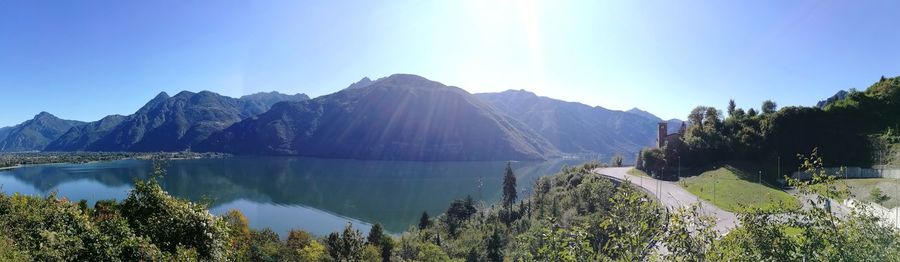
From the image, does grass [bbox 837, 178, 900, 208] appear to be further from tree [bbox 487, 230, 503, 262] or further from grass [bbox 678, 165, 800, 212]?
tree [bbox 487, 230, 503, 262]

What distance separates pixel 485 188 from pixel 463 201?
56.8 meters

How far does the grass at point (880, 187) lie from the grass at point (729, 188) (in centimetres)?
475

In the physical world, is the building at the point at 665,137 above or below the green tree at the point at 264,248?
above

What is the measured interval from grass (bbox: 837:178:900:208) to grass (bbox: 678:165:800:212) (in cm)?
475

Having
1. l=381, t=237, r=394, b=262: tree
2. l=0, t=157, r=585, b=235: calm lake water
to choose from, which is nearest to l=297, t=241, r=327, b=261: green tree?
l=381, t=237, r=394, b=262: tree

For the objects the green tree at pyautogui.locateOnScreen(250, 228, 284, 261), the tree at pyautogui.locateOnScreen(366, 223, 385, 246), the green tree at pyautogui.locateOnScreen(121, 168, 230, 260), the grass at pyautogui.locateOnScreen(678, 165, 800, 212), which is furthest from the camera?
the tree at pyautogui.locateOnScreen(366, 223, 385, 246)

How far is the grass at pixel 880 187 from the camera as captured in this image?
3136 centimetres

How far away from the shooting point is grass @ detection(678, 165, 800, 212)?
3788cm

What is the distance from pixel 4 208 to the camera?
2156cm

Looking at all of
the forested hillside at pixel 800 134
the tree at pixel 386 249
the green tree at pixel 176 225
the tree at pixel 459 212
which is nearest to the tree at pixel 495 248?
the tree at pixel 386 249

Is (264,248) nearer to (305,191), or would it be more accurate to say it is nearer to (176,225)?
(176,225)

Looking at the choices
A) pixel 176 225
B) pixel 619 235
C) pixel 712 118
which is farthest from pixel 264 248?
pixel 712 118

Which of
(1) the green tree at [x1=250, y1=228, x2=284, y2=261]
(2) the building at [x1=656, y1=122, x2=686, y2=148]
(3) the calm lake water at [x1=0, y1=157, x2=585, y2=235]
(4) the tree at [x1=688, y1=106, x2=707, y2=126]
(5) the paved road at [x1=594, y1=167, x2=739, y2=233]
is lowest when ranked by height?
(3) the calm lake water at [x1=0, y1=157, x2=585, y2=235]

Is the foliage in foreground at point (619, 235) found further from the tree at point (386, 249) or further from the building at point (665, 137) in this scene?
the building at point (665, 137)
